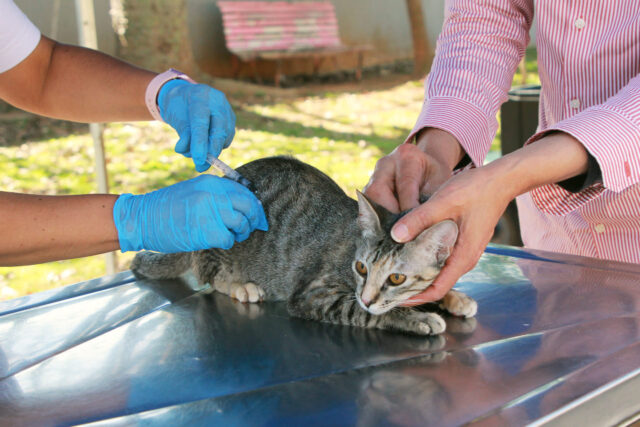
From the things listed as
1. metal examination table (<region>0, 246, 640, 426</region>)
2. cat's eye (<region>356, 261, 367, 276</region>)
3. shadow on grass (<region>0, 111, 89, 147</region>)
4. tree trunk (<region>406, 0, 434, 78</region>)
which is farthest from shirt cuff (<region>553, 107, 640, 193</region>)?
tree trunk (<region>406, 0, 434, 78</region>)

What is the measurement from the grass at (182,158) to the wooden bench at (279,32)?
59 centimetres

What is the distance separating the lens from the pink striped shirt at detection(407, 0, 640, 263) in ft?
4.75

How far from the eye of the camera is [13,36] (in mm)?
1923

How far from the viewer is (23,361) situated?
A: 146cm

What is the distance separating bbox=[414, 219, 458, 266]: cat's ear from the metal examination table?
20 centimetres

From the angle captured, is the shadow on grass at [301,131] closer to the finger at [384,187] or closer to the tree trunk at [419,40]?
the tree trunk at [419,40]

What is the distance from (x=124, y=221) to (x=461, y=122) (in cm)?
107

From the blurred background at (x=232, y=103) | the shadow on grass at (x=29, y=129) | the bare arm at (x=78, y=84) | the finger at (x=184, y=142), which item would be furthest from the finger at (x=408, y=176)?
the shadow on grass at (x=29, y=129)

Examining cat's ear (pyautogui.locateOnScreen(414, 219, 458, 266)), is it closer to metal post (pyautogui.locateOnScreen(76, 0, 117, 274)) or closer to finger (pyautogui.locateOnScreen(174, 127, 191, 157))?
finger (pyautogui.locateOnScreen(174, 127, 191, 157))

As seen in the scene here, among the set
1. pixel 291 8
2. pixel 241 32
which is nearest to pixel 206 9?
pixel 241 32

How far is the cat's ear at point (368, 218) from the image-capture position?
1672 millimetres

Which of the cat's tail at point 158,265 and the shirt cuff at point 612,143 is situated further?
the cat's tail at point 158,265

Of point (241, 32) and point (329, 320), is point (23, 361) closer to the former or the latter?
point (329, 320)

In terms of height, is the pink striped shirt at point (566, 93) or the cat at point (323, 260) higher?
the pink striped shirt at point (566, 93)
